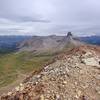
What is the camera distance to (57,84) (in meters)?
24.8

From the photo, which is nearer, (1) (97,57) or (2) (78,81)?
(2) (78,81)

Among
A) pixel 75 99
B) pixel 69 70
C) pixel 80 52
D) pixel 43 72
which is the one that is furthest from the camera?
pixel 80 52

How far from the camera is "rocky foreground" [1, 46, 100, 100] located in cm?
2373

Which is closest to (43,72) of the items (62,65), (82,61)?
(62,65)

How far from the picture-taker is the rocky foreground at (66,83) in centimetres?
2373

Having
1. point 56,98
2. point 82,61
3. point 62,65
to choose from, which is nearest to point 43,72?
point 62,65

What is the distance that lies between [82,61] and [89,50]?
3.42 m

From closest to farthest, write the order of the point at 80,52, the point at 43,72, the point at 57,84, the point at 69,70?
the point at 57,84 < the point at 69,70 < the point at 43,72 < the point at 80,52

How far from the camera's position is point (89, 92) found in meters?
24.2

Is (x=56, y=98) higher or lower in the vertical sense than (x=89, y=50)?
lower

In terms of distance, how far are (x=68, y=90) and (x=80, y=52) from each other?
8.35m

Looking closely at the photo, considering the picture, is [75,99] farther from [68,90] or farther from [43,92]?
[43,92]

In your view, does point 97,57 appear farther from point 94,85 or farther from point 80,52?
point 94,85

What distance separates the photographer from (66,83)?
980 inches
